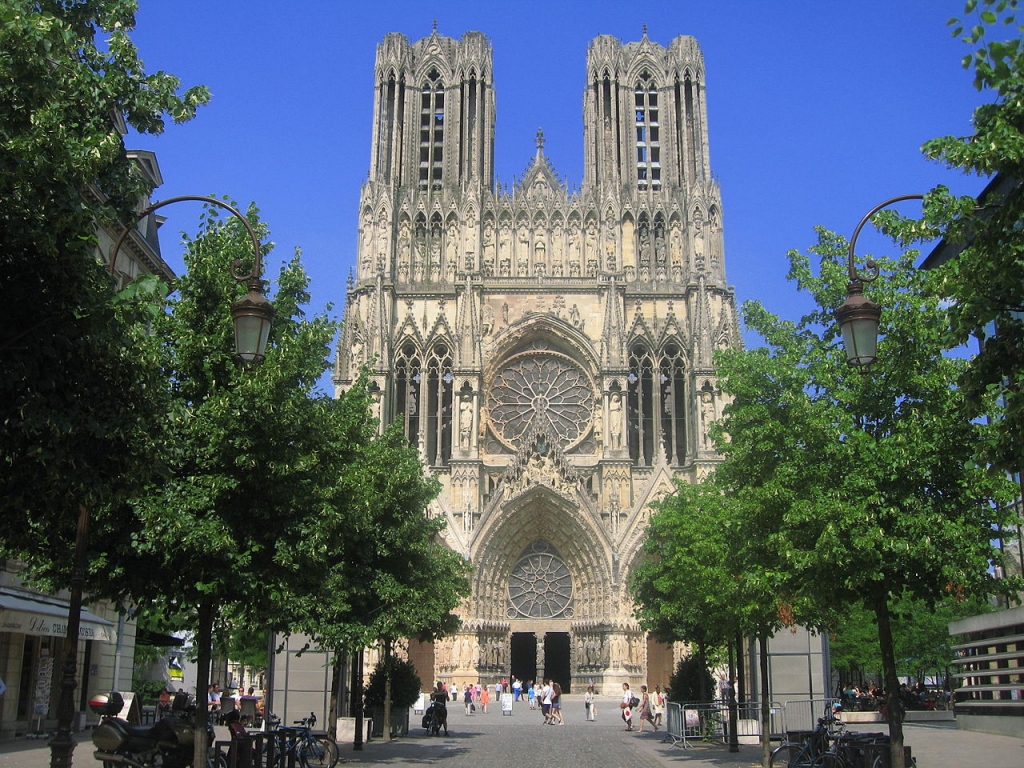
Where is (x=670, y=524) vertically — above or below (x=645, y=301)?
below

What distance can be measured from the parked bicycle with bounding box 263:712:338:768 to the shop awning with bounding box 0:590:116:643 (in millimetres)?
5411

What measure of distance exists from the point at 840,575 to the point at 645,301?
3402cm

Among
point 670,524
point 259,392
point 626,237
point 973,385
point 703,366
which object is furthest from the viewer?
point 626,237

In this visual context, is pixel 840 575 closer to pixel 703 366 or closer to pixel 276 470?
pixel 276 470

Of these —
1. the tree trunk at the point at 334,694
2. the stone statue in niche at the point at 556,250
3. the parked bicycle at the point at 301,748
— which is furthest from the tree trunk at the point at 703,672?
the stone statue in niche at the point at 556,250

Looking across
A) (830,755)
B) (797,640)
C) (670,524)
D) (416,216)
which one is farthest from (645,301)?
(830,755)

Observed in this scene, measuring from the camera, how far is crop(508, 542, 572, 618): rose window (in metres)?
45.0

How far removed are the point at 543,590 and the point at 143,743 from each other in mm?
33251

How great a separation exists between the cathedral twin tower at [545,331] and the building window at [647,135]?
0.10 meters

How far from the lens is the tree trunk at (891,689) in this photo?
42.8ft

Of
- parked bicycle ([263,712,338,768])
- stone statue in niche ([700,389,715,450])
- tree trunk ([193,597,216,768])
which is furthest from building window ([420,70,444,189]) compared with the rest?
tree trunk ([193,597,216,768])

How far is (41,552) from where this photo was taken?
488 inches

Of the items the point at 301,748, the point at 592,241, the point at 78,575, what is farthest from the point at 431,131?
the point at 78,575

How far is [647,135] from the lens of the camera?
52.0 m
